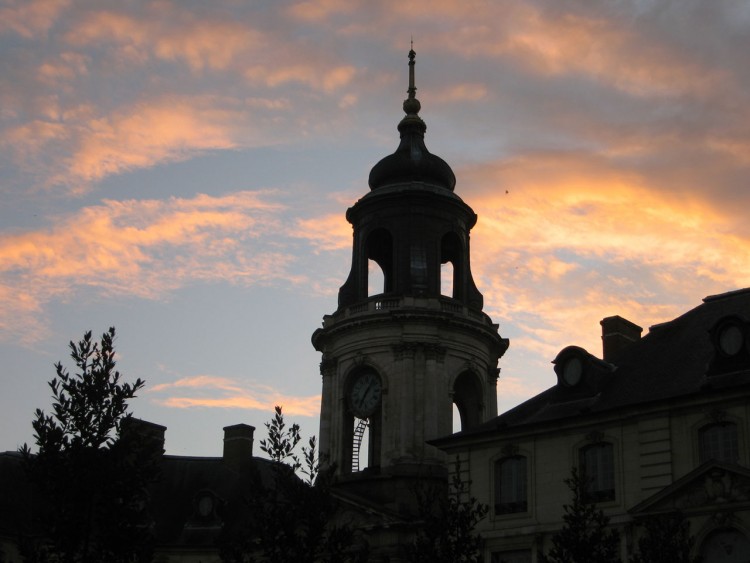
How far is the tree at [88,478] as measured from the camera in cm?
2266

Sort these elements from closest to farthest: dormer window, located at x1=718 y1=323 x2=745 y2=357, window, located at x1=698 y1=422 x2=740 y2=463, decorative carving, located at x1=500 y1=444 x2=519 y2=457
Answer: window, located at x1=698 y1=422 x2=740 y2=463, dormer window, located at x1=718 y1=323 x2=745 y2=357, decorative carving, located at x1=500 y1=444 x2=519 y2=457

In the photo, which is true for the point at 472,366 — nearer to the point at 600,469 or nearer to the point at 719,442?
the point at 600,469

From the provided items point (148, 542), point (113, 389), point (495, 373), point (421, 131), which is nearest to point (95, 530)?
point (148, 542)

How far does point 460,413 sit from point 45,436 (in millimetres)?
26148

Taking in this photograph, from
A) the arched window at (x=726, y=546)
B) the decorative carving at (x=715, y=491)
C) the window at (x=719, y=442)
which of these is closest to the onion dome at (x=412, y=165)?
the window at (x=719, y=442)

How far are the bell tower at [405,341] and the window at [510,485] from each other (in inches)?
301

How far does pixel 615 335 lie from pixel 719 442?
26.3 feet

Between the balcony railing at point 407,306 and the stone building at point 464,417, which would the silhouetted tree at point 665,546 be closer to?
the stone building at point 464,417

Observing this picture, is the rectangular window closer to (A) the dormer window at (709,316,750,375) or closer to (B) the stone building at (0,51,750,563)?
(B) the stone building at (0,51,750,563)

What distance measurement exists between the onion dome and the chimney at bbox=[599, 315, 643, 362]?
12096 millimetres

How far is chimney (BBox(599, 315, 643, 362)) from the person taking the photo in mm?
38094

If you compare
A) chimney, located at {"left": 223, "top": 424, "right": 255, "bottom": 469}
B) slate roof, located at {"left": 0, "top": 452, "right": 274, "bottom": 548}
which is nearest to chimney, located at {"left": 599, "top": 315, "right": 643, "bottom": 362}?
slate roof, located at {"left": 0, "top": 452, "right": 274, "bottom": 548}

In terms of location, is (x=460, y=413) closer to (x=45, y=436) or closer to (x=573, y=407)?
(x=573, y=407)

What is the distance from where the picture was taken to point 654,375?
33812mm
